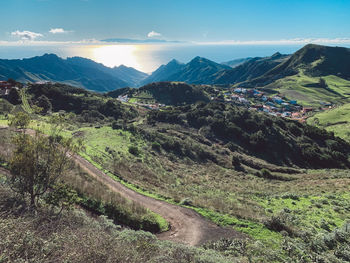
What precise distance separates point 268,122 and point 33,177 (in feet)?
177

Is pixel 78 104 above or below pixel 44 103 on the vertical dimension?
below

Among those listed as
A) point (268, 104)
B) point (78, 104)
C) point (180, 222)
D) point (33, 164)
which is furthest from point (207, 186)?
point (268, 104)

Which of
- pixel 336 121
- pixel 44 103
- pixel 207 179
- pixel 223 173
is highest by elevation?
pixel 44 103

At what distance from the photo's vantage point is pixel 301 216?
632 inches

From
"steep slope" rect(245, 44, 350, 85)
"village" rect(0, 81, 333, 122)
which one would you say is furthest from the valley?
"steep slope" rect(245, 44, 350, 85)

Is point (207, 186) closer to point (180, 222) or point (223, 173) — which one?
point (223, 173)

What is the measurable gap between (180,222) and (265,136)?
131ft

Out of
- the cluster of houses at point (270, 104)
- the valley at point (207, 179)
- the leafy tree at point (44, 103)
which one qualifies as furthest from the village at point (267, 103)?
the leafy tree at point (44, 103)

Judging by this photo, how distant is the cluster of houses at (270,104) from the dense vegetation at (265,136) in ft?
164

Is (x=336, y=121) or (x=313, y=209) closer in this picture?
(x=313, y=209)

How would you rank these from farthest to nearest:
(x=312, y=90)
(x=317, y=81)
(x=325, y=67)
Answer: (x=325, y=67) < (x=317, y=81) < (x=312, y=90)

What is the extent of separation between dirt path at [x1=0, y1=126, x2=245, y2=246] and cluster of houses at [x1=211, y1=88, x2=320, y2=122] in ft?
322

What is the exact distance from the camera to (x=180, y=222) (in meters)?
14.6

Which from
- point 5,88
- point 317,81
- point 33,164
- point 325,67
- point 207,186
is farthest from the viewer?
point 325,67
